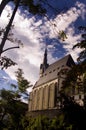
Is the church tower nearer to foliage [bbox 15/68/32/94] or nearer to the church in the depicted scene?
the church

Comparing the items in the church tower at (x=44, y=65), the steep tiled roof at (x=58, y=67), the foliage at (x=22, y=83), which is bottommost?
the foliage at (x=22, y=83)

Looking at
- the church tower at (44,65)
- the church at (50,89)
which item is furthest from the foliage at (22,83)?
the church tower at (44,65)

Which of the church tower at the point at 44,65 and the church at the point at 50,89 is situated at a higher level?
the church tower at the point at 44,65

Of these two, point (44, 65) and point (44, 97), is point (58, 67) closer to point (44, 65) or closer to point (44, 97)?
point (44, 97)

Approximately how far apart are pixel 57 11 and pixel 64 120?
6280 mm

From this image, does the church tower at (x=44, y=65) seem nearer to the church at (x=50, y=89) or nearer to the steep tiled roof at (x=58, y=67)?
the church at (x=50, y=89)

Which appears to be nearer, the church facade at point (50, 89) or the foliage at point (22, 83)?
the foliage at point (22, 83)

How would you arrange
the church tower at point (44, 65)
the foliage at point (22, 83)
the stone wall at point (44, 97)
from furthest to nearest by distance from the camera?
the church tower at point (44, 65) → the stone wall at point (44, 97) → the foliage at point (22, 83)

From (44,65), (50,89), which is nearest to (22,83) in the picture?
(50,89)

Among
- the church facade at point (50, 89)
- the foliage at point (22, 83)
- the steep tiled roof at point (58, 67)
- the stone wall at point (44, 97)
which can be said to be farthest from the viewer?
the steep tiled roof at point (58, 67)

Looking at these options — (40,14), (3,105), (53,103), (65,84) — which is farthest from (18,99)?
(40,14)

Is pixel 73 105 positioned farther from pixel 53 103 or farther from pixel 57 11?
pixel 53 103

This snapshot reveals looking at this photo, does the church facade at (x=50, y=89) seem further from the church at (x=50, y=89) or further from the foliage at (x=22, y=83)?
the foliage at (x=22, y=83)

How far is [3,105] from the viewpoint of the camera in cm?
5081
